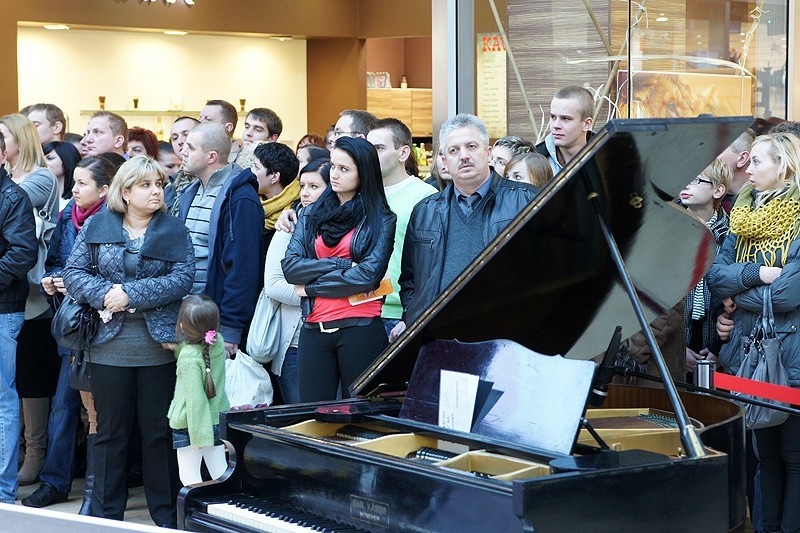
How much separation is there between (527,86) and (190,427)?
11.7 ft

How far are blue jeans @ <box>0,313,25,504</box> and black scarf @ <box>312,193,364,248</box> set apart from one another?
1.65 m

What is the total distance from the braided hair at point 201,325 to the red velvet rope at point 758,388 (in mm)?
2005

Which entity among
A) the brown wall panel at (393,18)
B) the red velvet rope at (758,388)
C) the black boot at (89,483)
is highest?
the brown wall panel at (393,18)

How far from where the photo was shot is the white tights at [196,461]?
4.68 metres

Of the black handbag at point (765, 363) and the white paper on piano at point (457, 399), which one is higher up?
the white paper on piano at point (457, 399)

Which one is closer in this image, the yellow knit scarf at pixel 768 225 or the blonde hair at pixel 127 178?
the yellow knit scarf at pixel 768 225

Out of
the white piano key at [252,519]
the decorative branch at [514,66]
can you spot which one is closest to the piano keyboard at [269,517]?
the white piano key at [252,519]

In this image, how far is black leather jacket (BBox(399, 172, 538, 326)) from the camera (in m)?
4.22

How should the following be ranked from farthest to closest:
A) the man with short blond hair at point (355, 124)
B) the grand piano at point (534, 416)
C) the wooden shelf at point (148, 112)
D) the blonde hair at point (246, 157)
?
the wooden shelf at point (148, 112)
the blonde hair at point (246, 157)
the man with short blond hair at point (355, 124)
the grand piano at point (534, 416)

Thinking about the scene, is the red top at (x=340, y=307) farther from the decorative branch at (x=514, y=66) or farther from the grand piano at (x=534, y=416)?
the decorative branch at (x=514, y=66)

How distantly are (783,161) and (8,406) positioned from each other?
11.8 feet

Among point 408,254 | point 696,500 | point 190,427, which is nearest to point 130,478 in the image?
point 190,427

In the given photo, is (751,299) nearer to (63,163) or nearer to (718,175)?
(718,175)

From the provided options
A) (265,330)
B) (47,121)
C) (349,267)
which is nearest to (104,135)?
(47,121)
